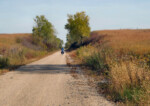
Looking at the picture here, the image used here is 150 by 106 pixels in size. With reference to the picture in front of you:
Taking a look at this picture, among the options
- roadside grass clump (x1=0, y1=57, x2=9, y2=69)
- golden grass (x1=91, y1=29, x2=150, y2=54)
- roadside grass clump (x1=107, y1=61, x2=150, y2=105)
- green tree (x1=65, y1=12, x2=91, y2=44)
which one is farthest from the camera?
green tree (x1=65, y1=12, x2=91, y2=44)

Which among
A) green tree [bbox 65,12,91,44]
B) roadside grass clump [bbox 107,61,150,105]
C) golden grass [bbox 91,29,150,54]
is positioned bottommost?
roadside grass clump [bbox 107,61,150,105]

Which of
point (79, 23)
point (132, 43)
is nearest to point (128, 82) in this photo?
point (132, 43)

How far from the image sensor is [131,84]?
301 inches

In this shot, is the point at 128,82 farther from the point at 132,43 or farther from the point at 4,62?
the point at 132,43

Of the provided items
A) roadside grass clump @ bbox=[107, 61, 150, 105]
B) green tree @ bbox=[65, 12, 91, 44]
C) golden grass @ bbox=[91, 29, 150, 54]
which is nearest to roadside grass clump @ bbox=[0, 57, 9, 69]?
golden grass @ bbox=[91, 29, 150, 54]

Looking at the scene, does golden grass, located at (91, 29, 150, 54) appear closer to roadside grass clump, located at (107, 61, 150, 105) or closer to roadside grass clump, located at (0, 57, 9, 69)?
roadside grass clump, located at (107, 61, 150, 105)

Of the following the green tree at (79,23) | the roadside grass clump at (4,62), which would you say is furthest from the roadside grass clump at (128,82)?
the green tree at (79,23)

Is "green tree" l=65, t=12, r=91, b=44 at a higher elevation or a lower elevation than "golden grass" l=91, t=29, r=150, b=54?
higher

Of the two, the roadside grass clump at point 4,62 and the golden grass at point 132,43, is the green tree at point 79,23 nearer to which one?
the golden grass at point 132,43

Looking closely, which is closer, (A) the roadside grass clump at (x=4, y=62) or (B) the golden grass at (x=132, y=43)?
(B) the golden grass at (x=132, y=43)

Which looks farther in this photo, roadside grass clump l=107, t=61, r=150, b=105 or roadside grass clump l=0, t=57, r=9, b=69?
roadside grass clump l=0, t=57, r=9, b=69

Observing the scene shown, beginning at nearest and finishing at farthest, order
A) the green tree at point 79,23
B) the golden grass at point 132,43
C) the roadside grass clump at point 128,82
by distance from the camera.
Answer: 1. the roadside grass clump at point 128,82
2. the golden grass at point 132,43
3. the green tree at point 79,23

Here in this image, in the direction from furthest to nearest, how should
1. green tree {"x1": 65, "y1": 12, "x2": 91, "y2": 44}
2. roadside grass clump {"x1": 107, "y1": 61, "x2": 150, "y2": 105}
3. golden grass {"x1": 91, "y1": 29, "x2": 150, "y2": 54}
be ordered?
1. green tree {"x1": 65, "y1": 12, "x2": 91, "y2": 44}
2. golden grass {"x1": 91, "y1": 29, "x2": 150, "y2": 54}
3. roadside grass clump {"x1": 107, "y1": 61, "x2": 150, "y2": 105}

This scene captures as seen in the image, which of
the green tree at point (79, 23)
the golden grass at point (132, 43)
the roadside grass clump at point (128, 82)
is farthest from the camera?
the green tree at point (79, 23)
